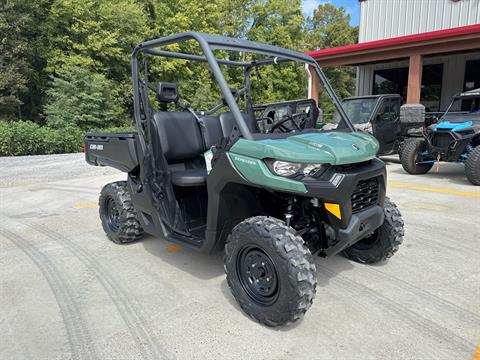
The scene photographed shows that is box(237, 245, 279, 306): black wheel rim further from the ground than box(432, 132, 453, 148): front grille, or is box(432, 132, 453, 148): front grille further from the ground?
box(432, 132, 453, 148): front grille

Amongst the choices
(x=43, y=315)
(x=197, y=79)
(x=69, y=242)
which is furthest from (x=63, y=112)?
(x=43, y=315)

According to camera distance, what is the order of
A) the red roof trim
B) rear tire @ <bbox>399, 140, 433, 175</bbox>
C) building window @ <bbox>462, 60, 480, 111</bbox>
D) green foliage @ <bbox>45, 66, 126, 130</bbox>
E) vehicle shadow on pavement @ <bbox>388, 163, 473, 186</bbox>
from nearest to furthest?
vehicle shadow on pavement @ <bbox>388, 163, 473, 186</bbox> → rear tire @ <bbox>399, 140, 433, 175</bbox> → the red roof trim → building window @ <bbox>462, 60, 480, 111</bbox> → green foliage @ <bbox>45, 66, 126, 130</bbox>

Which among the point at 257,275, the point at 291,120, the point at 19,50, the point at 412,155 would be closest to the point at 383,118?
the point at 412,155

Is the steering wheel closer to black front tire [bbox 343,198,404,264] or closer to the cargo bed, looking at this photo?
black front tire [bbox 343,198,404,264]

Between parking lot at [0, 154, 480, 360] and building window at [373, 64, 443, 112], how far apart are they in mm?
12078

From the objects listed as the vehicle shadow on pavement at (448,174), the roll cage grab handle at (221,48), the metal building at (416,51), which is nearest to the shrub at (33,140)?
the metal building at (416,51)

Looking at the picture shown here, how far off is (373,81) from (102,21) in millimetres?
15041

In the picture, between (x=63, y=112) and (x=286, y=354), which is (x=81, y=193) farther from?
(x=63, y=112)

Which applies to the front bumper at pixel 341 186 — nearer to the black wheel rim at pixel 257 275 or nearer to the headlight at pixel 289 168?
the headlight at pixel 289 168

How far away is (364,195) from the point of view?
8.44 feet

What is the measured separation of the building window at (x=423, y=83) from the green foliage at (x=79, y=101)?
505 inches

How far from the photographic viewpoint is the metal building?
10.9 metres

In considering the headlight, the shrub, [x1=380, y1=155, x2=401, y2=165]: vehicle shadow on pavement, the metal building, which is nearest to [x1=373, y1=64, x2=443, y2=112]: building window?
the metal building

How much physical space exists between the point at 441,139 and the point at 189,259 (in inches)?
223
